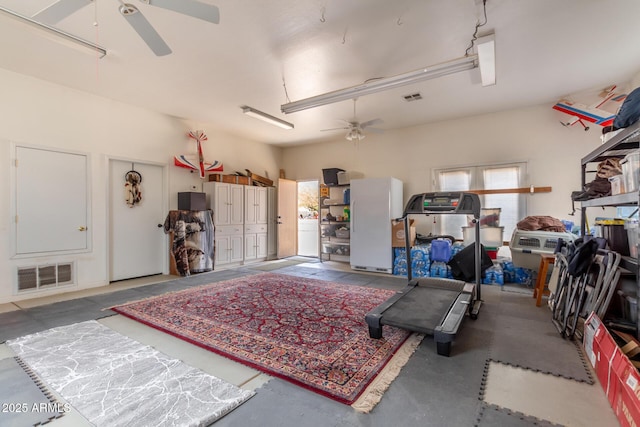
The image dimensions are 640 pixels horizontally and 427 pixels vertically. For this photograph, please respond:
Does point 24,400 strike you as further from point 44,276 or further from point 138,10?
point 44,276

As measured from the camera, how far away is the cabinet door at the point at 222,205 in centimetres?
652

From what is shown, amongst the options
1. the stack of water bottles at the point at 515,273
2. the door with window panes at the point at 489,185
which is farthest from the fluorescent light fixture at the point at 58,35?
the stack of water bottles at the point at 515,273

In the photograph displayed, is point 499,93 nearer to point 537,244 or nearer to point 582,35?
Answer: point 582,35

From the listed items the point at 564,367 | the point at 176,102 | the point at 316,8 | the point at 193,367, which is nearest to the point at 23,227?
the point at 176,102

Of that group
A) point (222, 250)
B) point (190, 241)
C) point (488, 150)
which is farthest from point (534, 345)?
point (222, 250)

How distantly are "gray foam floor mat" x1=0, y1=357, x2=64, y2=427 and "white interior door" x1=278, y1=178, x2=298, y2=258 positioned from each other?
5.86 m

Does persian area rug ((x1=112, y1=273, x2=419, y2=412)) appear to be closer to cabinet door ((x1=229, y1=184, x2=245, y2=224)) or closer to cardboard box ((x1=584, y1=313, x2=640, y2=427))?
cardboard box ((x1=584, y1=313, x2=640, y2=427))

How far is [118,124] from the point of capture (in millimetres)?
5238

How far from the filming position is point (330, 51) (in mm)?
3549

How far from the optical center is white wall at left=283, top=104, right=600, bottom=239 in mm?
5207

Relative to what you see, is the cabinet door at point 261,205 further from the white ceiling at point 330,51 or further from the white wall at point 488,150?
the white ceiling at point 330,51

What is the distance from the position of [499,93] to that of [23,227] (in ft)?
25.7

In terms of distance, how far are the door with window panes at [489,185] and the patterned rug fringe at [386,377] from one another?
3979 mm

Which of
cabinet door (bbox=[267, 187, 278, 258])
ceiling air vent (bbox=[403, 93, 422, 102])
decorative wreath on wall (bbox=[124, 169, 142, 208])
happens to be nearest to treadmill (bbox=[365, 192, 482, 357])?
ceiling air vent (bbox=[403, 93, 422, 102])
